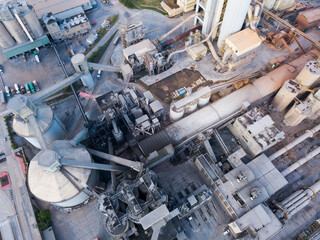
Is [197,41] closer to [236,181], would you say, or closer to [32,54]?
[236,181]

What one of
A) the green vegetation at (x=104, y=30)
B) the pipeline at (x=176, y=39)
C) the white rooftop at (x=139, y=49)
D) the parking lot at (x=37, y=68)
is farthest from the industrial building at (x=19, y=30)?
the pipeline at (x=176, y=39)

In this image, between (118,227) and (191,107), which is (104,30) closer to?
(191,107)

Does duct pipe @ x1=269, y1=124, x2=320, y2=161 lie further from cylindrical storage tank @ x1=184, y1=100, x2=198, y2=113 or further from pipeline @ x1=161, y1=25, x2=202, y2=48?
pipeline @ x1=161, y1=25, x2=202, y2=48

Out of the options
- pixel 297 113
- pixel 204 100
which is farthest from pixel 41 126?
pixel 297 113

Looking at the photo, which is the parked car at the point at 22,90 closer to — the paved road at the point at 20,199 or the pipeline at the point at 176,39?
the paved road at the point at 20,199

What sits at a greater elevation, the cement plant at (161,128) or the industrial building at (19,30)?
the industrial building at (19,30)

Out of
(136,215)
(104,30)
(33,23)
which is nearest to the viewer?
(136,215)

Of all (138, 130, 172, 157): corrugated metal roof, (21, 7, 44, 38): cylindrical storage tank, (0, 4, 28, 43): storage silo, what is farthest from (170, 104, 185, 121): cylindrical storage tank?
(0, 4, 28, 43): storage silo
